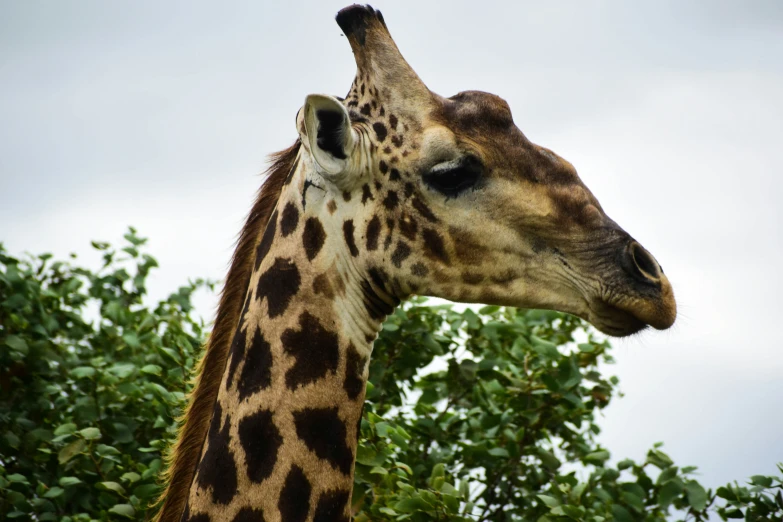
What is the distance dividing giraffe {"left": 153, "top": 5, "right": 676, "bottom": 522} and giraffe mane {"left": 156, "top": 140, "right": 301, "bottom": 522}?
0.21 m

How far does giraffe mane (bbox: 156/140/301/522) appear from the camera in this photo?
135 inches

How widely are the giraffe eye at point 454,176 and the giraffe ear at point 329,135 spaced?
0.28 metres

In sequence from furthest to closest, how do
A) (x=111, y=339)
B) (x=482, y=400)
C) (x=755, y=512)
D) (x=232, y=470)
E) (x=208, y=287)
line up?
(x=208, y=287)
(x=111, y=339)
(x=482, y=400)
(x=755, y=512)
(x=232, y=470)

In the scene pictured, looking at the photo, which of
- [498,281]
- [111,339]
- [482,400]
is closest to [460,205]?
[498,281]

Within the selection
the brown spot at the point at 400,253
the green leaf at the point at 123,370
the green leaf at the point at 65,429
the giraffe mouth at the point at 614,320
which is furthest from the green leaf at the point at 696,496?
the green leaf at the point at 65,429

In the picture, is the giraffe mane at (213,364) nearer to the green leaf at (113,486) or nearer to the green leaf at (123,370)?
the green leaf at (113,486)

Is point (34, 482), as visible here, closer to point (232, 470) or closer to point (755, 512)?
point (232, 470)

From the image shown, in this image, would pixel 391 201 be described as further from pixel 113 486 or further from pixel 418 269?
pixel 113 486

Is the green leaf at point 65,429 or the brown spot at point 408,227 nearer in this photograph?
the brown spot at point 408,227

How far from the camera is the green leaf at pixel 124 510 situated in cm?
453

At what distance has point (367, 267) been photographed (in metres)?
3.12

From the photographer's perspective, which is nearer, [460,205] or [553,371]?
[460,205]

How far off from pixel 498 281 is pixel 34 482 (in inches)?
143

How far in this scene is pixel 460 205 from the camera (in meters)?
3.13
